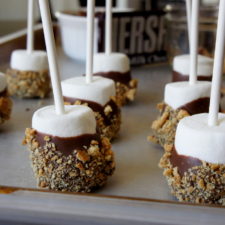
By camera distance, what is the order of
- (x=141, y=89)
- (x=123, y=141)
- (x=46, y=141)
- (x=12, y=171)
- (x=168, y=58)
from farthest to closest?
(x=168, y=58)
(x=141, y=89)
(x=123, y=141)
(x=12, y=171)
(x=46, y=141)

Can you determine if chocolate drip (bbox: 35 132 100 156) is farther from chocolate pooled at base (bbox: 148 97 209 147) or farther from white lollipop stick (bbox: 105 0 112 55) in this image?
white lollipop stick (bbox: 105 0 112 55)

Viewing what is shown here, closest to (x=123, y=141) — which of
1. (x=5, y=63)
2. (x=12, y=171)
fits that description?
(x=12, y=171)

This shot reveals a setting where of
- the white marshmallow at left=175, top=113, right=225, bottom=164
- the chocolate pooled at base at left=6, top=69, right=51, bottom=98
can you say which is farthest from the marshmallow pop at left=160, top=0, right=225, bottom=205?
the chocolate pooled at base at left=6, top=69, right=51, bottom=98

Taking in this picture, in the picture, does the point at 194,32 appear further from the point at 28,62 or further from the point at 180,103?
the point at 28,62

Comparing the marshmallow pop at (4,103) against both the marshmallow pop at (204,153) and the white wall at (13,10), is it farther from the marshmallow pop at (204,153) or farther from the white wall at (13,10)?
the white wall at (13,10)

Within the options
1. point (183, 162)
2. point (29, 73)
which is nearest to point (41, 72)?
point (29, 73)

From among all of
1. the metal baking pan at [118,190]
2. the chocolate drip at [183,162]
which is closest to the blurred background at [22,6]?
the metal baking pan at [118,190]

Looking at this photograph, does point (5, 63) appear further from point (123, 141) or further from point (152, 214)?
point (152, 214)

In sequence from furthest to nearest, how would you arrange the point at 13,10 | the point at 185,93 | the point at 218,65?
Answer: the point at 13,10, the point at 185,93, the point at 218,65
